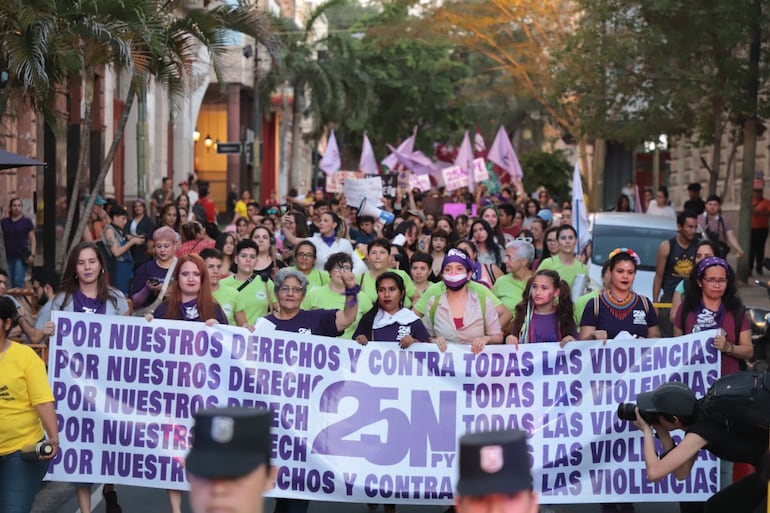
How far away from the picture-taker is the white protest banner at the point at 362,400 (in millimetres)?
9164

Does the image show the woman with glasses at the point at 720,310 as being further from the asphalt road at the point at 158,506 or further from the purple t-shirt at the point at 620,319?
the asphalt road at the point at 158,506

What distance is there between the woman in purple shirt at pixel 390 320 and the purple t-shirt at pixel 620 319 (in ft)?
3.50

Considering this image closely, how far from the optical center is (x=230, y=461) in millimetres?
3701

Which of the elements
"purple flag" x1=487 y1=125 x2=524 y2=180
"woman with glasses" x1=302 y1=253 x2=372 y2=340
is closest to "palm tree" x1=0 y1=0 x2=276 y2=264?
"woman with glasses" x1=302 y1=253 x2=372 y2=340

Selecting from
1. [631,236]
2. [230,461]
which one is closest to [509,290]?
[631,236]

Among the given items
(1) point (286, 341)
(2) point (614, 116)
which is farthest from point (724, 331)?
(2) point (614, 116)

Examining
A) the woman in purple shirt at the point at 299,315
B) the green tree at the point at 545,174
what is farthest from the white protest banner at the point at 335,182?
the woman in purple shirt at the point at 299,315

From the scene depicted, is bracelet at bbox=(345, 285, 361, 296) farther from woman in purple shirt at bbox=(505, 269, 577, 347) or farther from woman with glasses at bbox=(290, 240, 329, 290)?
woman with glasses at bbox=(290, 240, 329, 290)

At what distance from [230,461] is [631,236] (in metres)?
16.1

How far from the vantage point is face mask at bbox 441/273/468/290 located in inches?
392

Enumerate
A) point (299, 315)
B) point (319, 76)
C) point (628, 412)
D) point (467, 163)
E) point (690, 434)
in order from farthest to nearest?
point (319, 76) < point (467, 163) < point (299, 315) < point (628, 412) < point (690, 434)

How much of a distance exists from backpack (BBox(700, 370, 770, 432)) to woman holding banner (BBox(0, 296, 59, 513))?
329 cm

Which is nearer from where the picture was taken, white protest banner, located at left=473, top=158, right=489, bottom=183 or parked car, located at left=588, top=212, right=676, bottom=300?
parked car, located at left=588, top=212, right=676, bottom=300

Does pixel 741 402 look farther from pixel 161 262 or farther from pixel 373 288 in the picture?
pixel 161 262
